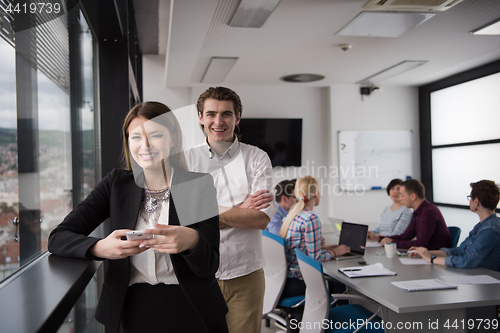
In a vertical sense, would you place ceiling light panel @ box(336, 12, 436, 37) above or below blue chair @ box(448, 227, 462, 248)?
above

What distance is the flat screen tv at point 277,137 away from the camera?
620 cm

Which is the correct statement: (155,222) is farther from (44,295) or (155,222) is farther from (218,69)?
(218,69)

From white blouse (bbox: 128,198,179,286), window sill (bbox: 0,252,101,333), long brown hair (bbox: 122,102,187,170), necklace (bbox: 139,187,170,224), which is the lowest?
white blouse (bbox: 128,198,179,286)

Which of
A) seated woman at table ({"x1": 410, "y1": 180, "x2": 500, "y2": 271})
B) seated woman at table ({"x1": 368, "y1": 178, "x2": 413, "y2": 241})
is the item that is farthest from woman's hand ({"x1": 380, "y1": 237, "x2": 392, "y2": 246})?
seated woman at table ({"x1": 410, "y1": 180, "x2": 500, "y2": 271})

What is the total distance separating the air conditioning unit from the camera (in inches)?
116

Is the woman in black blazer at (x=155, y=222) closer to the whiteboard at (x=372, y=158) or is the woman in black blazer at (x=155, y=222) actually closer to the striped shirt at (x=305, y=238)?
the striped shirt at (x=305, y=238)

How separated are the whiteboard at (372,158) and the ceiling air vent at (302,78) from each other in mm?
1152

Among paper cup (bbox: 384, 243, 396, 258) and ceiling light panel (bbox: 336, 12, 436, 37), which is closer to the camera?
paper cup (bbox: 384, 243, 396, 258)

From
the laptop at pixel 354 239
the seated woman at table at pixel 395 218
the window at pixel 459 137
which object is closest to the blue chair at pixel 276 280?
the laptop at pixel 354 239

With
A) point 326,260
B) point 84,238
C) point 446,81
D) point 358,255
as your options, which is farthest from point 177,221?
point 446,81

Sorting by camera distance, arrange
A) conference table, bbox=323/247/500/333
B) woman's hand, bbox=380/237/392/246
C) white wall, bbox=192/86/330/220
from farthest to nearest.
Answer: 1. white wall, bbox=192/86/330/220
2. woman's hand, bbox=380/237/392/246
3. conference table, bbox=323/247/500/333

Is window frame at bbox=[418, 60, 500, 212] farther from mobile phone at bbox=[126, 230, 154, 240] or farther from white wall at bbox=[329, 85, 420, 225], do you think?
mobile phone at bbox=[126, 230, 154, 240]

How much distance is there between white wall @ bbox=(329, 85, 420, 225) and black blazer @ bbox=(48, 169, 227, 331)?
18.2 feet

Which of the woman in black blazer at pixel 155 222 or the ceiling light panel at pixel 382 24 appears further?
the ceiling light panel at pixel 382 24
